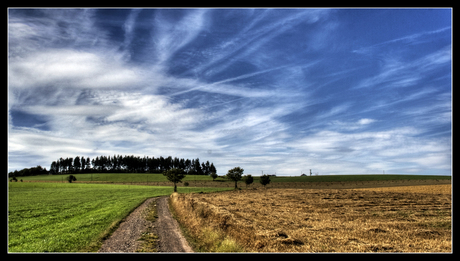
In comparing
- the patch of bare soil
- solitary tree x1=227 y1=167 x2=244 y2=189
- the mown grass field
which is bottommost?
the mown grass field

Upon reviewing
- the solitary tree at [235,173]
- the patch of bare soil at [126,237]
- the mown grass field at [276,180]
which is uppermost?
the patch of bare soil at [126,237]

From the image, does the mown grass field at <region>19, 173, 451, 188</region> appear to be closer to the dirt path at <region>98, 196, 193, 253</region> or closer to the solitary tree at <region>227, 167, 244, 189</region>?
the solitary tree at <region>227, 167, 244, 189</region>

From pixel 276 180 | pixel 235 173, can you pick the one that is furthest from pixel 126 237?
pixel 276 180

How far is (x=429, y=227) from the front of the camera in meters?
20.6

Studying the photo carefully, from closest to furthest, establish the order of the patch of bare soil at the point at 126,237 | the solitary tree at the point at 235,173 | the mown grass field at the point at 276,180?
the patch of bare soil at the point at 126,237, the solitary tree at the point at 235,173, the mown grass field at the point at 276,180

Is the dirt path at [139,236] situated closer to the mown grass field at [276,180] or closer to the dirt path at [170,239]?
the dirt path at [170,239]

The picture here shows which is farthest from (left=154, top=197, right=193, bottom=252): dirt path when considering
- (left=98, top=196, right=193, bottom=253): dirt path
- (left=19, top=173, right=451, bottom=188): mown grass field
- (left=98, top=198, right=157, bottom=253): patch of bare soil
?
(left=19, top=173, right=451, bottom=188): mown grass field

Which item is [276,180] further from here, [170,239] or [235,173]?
[170,239]

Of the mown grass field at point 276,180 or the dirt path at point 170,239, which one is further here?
the mown grass field at point 276,180

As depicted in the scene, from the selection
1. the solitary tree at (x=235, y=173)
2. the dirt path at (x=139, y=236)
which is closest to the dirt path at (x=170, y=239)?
the dirt path at (x=139, y=236)

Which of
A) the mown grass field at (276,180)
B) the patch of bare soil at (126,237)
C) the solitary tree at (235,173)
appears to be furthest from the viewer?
the mown grass field at (276,180)
